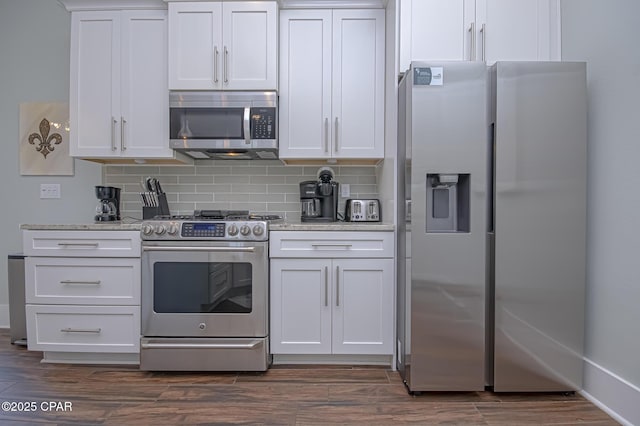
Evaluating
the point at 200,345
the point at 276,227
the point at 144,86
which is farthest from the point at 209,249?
the point at 144,86

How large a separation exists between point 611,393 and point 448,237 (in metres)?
1.08

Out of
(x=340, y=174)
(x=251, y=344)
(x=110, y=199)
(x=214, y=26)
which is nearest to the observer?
(x=251, y=344)

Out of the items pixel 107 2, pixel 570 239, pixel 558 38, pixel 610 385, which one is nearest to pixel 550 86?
pixel 558 38

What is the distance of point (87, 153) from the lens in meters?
2.41

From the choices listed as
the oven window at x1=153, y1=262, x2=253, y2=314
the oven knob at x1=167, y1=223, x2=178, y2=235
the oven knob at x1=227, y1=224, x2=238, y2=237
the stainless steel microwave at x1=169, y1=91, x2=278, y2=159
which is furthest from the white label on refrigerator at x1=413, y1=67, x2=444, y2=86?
Answer: the oven knob at x1=167, y1=223, x2=178, y2=235

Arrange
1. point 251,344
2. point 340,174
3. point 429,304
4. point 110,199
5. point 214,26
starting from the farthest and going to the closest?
point 340,174, point 110,199, point 214,26, point 251,344, point 429,304

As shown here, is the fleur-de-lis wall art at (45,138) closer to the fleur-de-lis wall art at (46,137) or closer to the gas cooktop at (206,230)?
the fleur-de-lis wall art at (46,137)

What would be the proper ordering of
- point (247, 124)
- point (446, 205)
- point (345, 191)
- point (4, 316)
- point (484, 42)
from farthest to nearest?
1. point (4, 316)
2. point (345, 191)
3. point (247, 124)
4. point (484, 42)
5. point (446, 205)

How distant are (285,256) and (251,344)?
0.56 metres

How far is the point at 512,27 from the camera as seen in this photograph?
2061 millimetres

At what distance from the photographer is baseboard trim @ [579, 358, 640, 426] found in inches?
62.2

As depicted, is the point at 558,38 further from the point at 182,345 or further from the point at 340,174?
the point at 182,345

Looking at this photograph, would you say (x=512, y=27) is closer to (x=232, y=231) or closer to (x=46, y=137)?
(x=232, y=231)

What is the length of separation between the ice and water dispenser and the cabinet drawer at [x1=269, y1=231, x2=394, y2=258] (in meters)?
0.30
